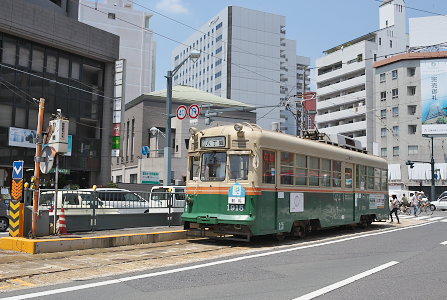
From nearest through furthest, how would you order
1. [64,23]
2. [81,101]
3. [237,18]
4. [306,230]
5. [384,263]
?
1. [384,263]
2. [306,230]
3. [64,23]
4. [81,101]
5. [237,18]

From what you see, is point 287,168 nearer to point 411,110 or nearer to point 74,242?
point 74,242

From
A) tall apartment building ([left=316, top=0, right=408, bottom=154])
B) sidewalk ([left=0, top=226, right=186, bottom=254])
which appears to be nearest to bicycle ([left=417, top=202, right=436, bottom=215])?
sidewalk ([left=0, top=226, right=186, bottom=254])

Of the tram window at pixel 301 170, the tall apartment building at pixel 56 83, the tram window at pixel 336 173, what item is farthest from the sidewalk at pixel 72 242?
the tall apartment building at pixel 56 83

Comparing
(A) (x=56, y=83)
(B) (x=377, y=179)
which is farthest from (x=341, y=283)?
(A) (x=56, y=83)

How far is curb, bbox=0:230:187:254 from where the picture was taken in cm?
1052

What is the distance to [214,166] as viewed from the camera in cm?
1277

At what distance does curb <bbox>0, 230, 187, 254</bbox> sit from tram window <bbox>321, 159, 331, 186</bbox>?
5.22 m

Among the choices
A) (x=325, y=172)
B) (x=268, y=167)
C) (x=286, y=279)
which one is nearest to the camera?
(x=286, y=279)

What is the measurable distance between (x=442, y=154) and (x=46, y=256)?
208 ft

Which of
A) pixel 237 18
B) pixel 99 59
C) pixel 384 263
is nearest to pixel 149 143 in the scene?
pixel 99 59

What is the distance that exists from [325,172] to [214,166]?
4161 millimetres

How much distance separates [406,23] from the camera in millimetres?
78625

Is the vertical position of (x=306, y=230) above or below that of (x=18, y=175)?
below

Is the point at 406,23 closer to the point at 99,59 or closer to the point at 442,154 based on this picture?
the point at 442,154
